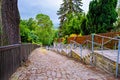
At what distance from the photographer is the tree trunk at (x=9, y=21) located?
748cm

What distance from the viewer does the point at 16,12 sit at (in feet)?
26.9

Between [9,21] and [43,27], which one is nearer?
[9,21]

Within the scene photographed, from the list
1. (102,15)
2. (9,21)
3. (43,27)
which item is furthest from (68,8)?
(9,21)

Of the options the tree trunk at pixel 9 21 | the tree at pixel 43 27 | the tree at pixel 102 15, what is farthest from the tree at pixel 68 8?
the tree trunk at pixel 9 21

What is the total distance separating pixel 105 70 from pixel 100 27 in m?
9.80

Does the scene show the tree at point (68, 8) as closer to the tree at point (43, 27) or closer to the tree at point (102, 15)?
the tree at point (43, 27)

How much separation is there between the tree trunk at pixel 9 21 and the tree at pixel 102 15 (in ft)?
31.7

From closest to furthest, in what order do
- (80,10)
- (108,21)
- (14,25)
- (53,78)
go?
1. (53,78)
2. (14,25)
3. (108,21)
4. (80,10)

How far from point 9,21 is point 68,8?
42766 mm

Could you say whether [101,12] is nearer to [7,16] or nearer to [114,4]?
[114,4]

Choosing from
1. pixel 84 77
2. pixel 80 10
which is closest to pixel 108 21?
pixel 84 77

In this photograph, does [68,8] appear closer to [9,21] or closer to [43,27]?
[43,27]

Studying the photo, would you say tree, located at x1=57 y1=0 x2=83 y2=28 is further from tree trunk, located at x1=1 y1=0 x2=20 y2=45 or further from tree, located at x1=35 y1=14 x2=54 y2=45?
tree trunk, located at x1=1 y1=0 x2=20 y2=45

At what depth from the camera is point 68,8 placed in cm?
4972
